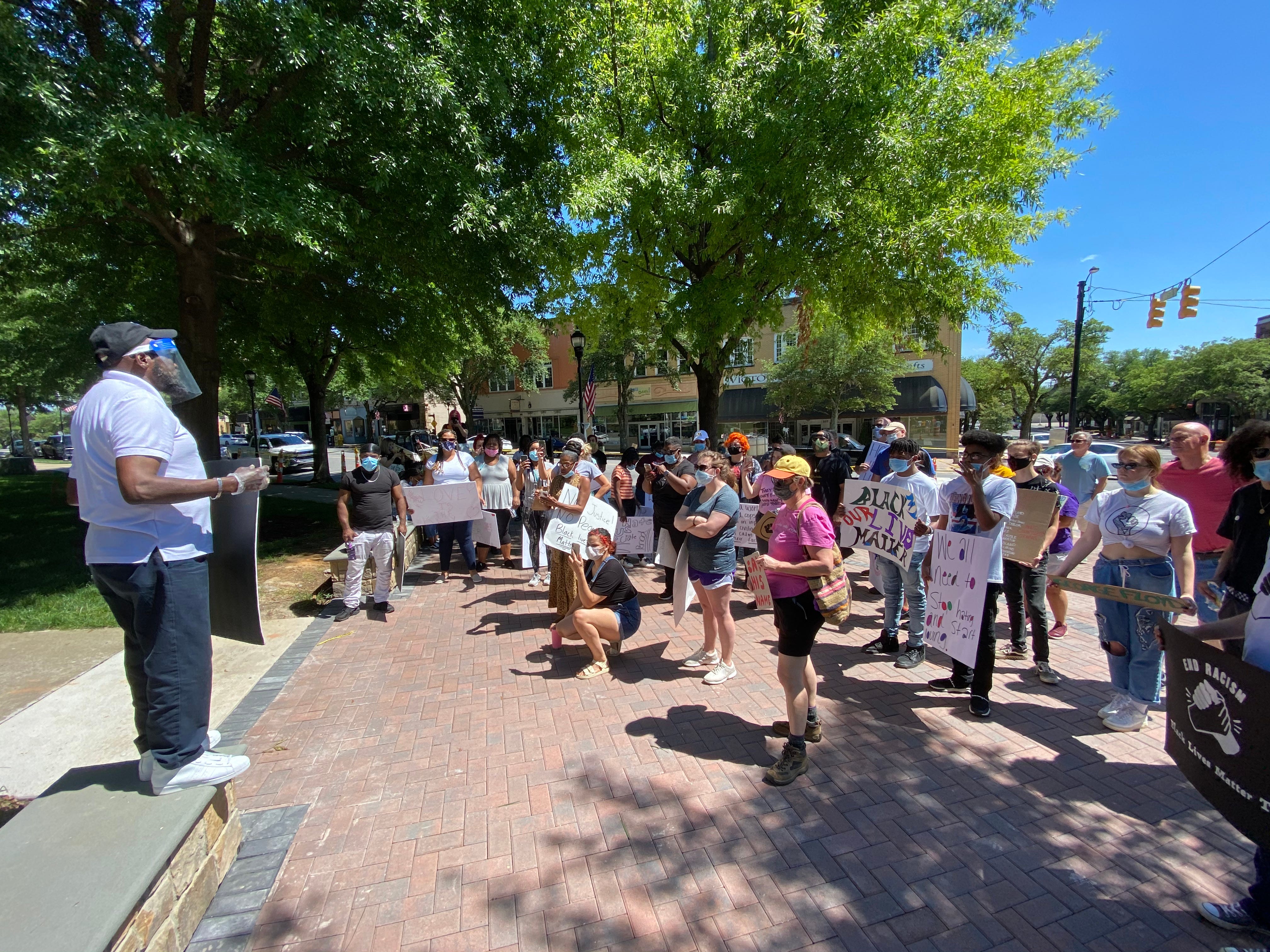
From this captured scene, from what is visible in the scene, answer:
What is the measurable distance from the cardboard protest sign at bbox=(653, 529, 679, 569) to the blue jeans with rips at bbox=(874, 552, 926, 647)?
1994 millimetres

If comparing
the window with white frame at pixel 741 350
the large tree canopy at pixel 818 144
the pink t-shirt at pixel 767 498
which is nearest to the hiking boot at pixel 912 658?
the pink t-shirt at pixel 767 498

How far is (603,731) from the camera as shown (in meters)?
3.94

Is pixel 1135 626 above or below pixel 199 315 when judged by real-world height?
below

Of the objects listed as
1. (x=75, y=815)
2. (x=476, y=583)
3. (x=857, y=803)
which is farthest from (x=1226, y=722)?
(x=476, y=583)

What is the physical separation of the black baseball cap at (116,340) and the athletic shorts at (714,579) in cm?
352

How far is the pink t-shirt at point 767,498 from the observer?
6230 mm

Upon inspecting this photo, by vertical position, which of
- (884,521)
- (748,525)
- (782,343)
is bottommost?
(748,525)

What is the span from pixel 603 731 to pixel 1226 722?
3079mm

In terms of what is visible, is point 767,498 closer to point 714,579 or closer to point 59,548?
point 714,579

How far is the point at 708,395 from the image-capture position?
1113 centimetres

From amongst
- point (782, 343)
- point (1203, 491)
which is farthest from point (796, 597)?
point (782, 343)

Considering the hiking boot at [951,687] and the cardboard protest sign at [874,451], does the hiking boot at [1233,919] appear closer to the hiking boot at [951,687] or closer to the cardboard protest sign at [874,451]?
the hiking boot at [951,687]

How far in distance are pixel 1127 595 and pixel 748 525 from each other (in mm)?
3630

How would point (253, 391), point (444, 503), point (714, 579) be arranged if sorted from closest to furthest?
point (714, 579) < point (444, 503) < point (253, 391)
